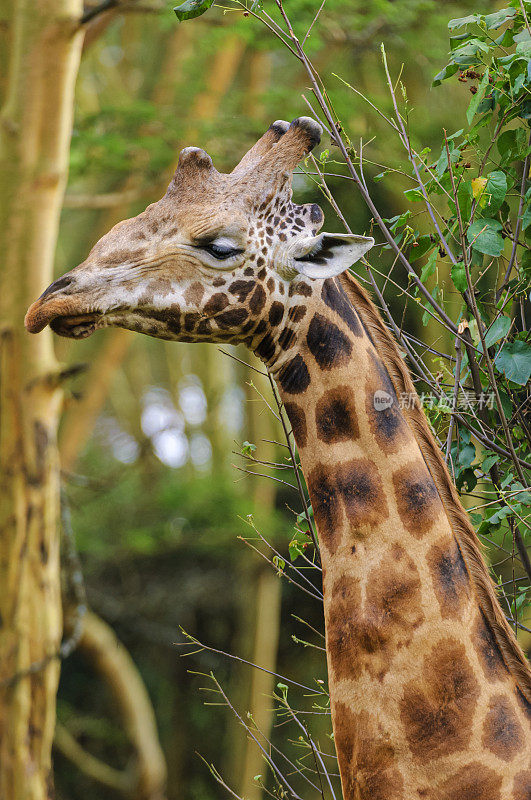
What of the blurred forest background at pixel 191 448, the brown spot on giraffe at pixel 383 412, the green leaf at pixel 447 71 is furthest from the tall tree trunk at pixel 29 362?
the brown spot on giraffe at pixel 383 412

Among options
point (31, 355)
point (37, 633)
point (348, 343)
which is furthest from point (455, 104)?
point (348, 343)

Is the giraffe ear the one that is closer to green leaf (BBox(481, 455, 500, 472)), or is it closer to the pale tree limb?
green leaf (BBox(481, 455, 500, 472))

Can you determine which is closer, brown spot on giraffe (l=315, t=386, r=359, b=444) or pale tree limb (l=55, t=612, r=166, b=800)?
brown spot on giraffe (l=315, t=386, r=359, b=444)

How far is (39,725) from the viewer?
542 cm

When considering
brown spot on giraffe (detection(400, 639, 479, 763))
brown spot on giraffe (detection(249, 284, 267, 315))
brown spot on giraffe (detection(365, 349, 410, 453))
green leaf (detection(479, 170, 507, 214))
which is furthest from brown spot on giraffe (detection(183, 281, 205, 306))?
brown spot on giraffe (detection(400, 639, 479, 763))

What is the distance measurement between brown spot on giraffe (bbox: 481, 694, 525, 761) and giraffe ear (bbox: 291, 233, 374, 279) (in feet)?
3.45

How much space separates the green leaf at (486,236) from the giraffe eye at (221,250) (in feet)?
2.29

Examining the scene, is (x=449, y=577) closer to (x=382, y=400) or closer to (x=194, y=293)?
(x=382, y=400)

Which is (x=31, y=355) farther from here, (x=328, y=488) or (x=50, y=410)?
(x=328, y=488)

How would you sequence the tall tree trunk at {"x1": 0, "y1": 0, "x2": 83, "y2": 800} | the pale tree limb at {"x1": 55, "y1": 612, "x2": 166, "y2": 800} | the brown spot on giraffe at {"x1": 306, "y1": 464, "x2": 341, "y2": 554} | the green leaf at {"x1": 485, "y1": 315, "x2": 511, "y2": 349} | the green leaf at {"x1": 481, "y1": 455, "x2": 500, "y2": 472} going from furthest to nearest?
the pale tree limb at {"x1": 55, "y1": 612, "x2": 166, "y2": 800}
the tall tree trunk at {"x1": 0, "y1": 0, "x2": 83, "y2": 800}
the green leaf at {"x1": 481, "y1": 455, "x2": 500, "y2": 472}
the green leaf at {"x1": 485, "y1": 315, "x2": 511, "y2": 349}
the brown spot on giraffe at {"x1": 306, "y1": 464, "x2": 341, "y2": 554}

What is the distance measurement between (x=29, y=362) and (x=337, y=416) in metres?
3.67

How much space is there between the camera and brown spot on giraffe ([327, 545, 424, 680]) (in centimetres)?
205

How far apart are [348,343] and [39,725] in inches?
161

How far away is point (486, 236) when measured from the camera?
252 centimetres
